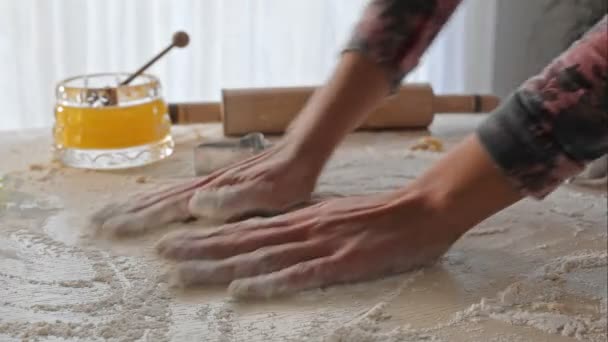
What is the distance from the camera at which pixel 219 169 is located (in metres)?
0.93

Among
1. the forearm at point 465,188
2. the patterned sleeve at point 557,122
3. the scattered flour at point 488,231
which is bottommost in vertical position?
the scattered flour at point 488,231

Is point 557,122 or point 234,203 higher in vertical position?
point 557,122

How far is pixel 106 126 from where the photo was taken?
38.5 inches

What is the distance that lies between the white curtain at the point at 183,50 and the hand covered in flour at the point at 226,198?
1.72 ft

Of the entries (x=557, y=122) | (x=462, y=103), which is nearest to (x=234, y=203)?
(x=557, y=122)

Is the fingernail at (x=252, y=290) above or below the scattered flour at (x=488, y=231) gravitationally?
above

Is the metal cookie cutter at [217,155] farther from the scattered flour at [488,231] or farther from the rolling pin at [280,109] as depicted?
the scattered flour at [488,231]

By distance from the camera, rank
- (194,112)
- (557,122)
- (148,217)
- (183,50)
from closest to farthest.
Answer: (557,122)
(148,217)
(194,112)
(183,50)

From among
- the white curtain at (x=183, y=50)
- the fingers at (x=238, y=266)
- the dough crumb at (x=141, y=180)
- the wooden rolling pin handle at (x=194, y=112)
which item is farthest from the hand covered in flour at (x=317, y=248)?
the white curtain at (x=183, y=50)

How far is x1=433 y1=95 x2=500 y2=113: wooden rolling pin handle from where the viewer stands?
4.10 ft

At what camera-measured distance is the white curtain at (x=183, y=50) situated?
137 centimetres

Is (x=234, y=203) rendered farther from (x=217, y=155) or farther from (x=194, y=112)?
(x=194, y=112)

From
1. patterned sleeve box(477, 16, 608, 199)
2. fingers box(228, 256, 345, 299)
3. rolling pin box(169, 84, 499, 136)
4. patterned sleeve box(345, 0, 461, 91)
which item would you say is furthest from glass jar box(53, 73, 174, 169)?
patterned sleeve box(477, 16, 608, 199)

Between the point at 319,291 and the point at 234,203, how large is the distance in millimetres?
190
